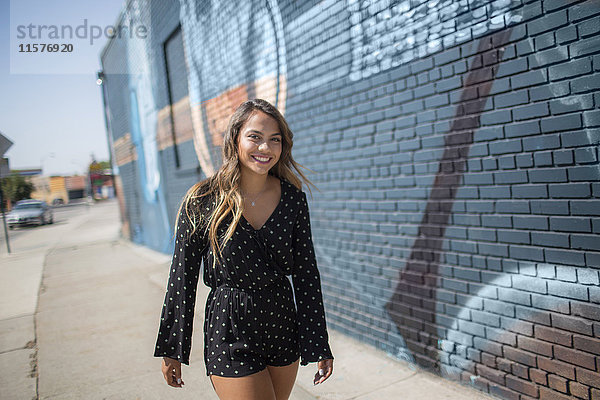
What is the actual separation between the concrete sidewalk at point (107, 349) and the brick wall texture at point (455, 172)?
1.02 feet

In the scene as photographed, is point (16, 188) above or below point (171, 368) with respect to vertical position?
above

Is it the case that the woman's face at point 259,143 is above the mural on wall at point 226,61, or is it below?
below

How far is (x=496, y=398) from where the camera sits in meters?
2.87

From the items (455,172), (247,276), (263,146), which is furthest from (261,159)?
(455,172)

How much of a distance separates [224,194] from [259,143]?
26 centimetres

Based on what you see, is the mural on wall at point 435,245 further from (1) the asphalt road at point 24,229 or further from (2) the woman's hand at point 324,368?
(1) the asphalt road at point 24,229

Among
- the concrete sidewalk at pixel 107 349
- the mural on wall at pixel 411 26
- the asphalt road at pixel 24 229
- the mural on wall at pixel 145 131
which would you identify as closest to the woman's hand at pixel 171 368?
the concrete sidewalk at pixel 107 349

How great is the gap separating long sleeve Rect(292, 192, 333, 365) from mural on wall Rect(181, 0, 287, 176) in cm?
317

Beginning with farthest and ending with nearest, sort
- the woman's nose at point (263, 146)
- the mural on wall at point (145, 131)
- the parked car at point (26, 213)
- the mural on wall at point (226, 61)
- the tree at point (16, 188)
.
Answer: the mural on wall at point (145, 131) → the parked car at point (26, 213) → the tree at point (16, 188) → the mural on wall at point (226, 61) → the woman's nose at point (263, 146)

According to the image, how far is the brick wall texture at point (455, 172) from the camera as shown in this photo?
2.36 m

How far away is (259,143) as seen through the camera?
6.31ft

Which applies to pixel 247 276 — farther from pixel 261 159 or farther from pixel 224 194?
pixel 261 159

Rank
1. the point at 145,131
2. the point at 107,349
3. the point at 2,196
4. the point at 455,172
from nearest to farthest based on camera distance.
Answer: the point at 455,172
the point at 107,349
the point at 2,196
the point at 145,131

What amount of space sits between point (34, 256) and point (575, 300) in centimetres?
792
